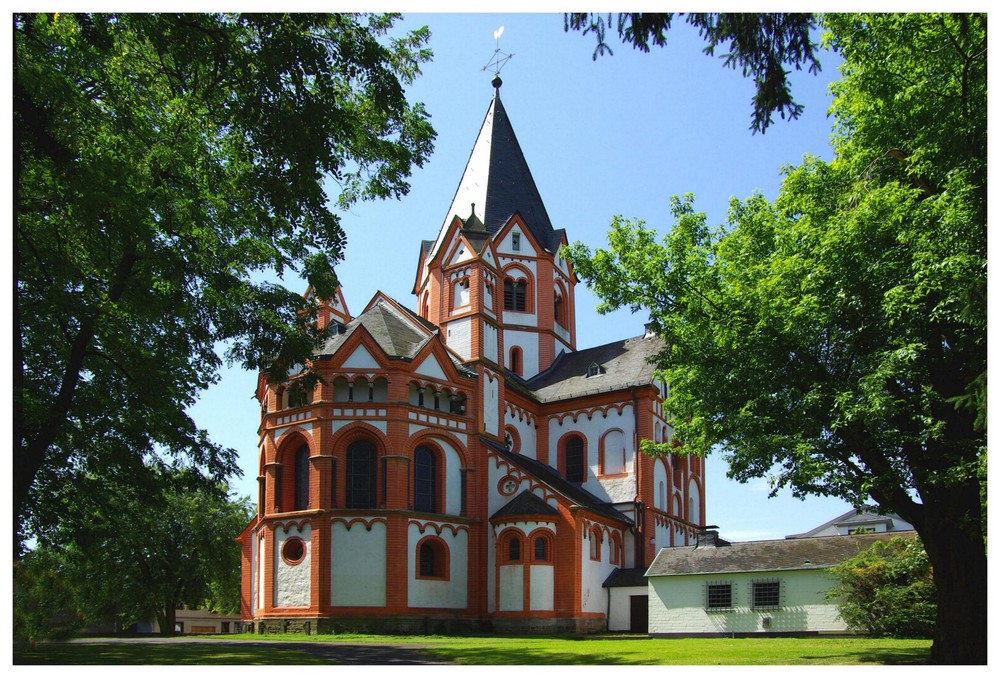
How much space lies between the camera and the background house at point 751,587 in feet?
102

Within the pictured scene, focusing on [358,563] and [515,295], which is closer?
[358,563]

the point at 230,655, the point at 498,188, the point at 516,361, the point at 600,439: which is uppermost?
the point at 498,188

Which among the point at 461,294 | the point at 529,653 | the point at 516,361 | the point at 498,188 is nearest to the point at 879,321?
the point at 529,653

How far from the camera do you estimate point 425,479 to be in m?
35.5

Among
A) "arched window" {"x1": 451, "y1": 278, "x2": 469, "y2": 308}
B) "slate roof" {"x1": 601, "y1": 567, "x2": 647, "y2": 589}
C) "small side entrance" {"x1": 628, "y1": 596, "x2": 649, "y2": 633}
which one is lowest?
"small side entrance" {"x1": 628, "y1": 596, "x2": 649, "y2": 633}

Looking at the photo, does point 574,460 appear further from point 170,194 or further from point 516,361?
point 170,194

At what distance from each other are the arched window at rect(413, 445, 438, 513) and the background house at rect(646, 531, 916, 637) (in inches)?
350

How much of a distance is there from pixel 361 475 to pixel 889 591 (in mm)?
18588

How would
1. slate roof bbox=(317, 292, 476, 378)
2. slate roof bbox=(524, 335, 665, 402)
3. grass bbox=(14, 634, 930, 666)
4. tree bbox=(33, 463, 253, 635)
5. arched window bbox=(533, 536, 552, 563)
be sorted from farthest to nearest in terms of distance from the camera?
tree bbox=(33, 463, 253, 635) → slate roof bbox=(524, 335, 665, 402) → slate roof bbox=(317, 292, 476, 378) → arched window bbox=(533, 536, 552, 563) → grass bbox=(14, 634, 930, 666)

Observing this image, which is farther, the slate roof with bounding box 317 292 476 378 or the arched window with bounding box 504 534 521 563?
the slate roof with bounding box 317 292 476 378

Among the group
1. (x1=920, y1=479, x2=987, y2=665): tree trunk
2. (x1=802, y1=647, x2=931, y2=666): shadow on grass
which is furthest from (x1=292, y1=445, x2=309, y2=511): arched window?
(x1=920, y1=479, x2=987, y2=665): tree trunk

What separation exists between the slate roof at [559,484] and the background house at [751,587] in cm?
405

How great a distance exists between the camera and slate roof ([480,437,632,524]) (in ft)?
121

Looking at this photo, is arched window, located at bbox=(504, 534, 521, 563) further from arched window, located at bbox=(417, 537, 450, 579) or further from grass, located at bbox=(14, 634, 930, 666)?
grass, located at bbox=(14, 634, 930, 666)
